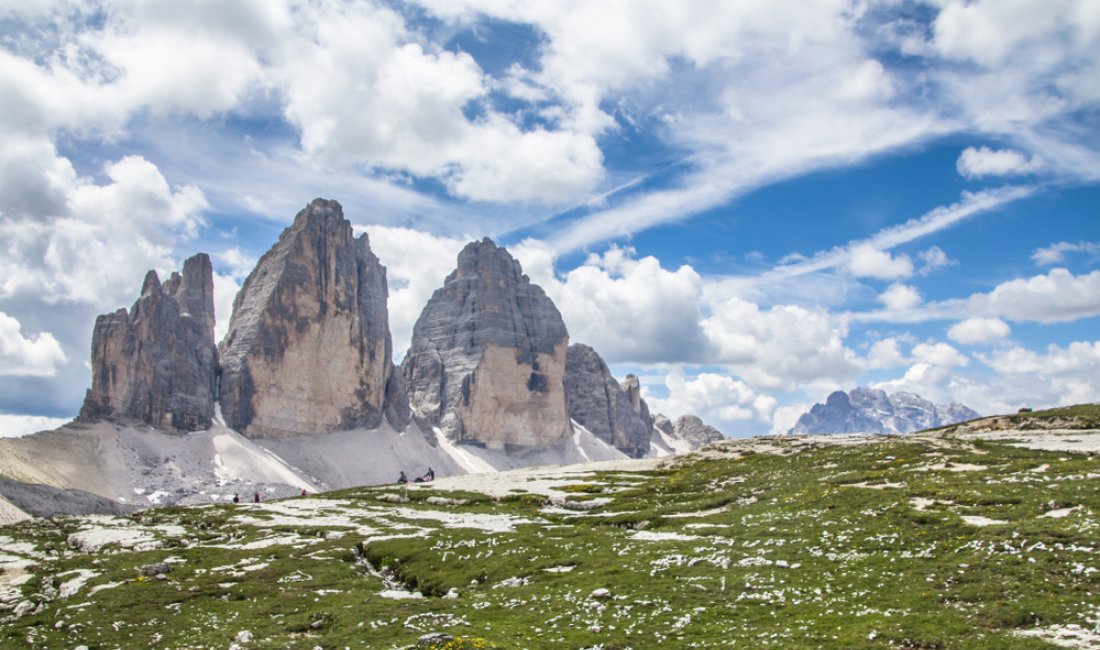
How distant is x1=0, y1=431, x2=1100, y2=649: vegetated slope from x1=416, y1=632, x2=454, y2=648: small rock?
0.63m

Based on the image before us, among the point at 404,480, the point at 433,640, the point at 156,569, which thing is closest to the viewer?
the point at 433,640

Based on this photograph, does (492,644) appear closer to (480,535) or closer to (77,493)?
(480,535)

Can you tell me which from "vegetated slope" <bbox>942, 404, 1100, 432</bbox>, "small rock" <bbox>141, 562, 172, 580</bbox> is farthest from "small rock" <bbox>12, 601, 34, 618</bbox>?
"vegetated slope" <bbox>942, 404, 1100, 432</bbox>

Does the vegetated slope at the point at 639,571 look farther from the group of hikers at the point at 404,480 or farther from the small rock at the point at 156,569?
the group of hikers at the point at 404,480

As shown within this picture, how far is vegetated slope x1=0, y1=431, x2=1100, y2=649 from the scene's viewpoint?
838 inches

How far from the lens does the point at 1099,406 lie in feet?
247

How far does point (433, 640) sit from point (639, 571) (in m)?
9.35

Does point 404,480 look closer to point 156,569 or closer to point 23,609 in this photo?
point 156,569

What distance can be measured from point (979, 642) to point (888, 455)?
4633 centimetres

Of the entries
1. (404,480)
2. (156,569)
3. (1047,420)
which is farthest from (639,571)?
(1047,420)

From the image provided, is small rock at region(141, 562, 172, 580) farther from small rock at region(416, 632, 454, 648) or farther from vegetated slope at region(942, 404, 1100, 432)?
vegetated slope at region(942, 404, 1100, 432)

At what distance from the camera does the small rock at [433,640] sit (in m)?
21.1

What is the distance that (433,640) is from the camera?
70.2 ft

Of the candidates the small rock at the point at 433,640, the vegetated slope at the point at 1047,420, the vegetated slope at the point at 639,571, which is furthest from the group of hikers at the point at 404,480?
the vegetated slope at the point at 1047,420
